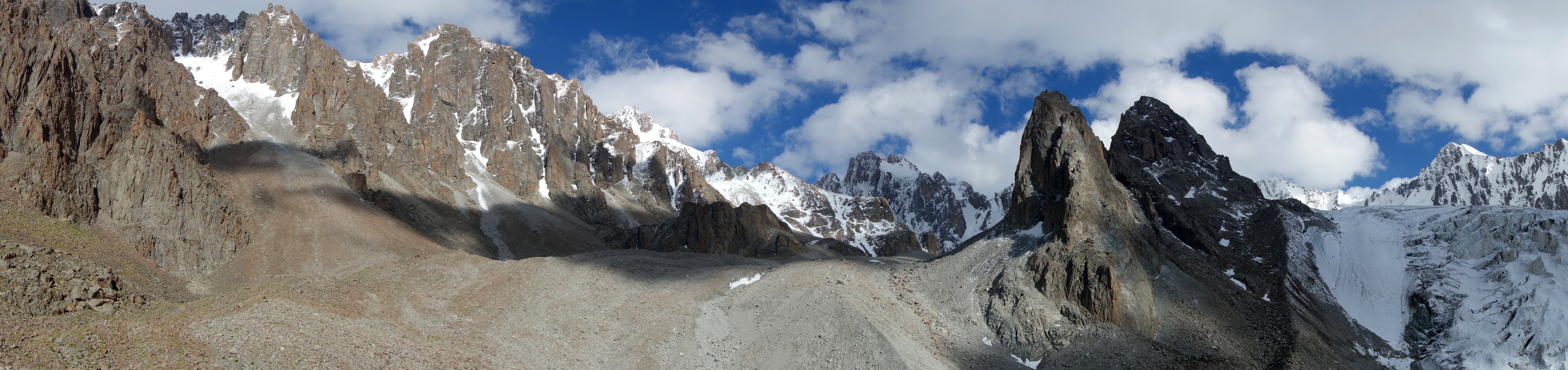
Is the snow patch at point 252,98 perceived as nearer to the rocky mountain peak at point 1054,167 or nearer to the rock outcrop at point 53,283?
the rock outcrop at point 53,283

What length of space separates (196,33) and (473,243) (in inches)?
4994

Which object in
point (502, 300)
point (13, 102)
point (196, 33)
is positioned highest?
point (196, 33)

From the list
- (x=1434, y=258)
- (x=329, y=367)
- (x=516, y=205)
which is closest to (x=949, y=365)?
(x=329, y=367)

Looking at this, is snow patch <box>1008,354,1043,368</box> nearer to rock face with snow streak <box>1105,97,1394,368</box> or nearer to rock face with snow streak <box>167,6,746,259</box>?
rock face with snow streak <box>1105,97,1394,368</box>

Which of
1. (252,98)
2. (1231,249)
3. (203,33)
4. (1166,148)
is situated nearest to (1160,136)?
(1166,148)

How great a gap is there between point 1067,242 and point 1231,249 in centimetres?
3408

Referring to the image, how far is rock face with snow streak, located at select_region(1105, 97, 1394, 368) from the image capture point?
57125 mm

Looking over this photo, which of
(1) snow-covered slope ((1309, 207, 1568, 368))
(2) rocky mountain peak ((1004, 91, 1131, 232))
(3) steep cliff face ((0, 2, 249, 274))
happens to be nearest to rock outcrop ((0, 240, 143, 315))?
(3) steep cliff face ((0, 2, 249, 274))

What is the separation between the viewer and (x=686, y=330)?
48094mm

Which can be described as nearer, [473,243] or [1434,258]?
[1434,258]

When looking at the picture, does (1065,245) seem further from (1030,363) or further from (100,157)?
(100,157)

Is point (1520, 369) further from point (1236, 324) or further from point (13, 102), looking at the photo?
point (13, 102)

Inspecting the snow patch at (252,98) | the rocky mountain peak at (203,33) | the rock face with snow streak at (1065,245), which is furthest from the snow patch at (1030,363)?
the rocky mountain peak at (203,33)

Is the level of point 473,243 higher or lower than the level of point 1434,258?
lower
